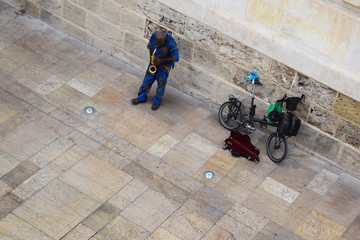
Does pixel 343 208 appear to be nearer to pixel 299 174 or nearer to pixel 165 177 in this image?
pixel 299 174

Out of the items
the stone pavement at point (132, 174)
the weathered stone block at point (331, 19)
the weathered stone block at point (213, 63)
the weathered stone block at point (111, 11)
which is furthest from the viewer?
the weathered stone block at point (111, 11)

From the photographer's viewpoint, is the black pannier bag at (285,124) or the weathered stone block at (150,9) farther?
the weathered stone block at (150,9)

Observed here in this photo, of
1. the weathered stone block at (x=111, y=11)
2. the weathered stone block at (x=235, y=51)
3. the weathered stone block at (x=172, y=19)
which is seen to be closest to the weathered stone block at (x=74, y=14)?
the weathered stone block at (x=111, y=11)

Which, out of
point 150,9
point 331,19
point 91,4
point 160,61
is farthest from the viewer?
point 91,4

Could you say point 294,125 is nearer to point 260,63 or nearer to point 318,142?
point 318,142

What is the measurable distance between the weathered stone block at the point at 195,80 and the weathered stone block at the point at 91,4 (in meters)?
1.81

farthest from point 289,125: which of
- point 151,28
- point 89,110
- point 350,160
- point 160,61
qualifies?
point 89,110

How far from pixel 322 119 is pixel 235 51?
5.48 ft

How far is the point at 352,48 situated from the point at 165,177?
3.16 metres

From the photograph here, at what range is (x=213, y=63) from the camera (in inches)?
427

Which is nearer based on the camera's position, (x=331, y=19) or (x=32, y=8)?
(x=331, y=19)

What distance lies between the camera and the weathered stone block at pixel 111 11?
38.0ft

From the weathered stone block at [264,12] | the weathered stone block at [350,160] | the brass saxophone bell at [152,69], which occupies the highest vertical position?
the weathered stone block at [264,12]

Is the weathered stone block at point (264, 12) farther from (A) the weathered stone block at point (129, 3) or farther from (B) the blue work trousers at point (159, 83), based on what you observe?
(A) the weathered stone block at point (129, 3)
